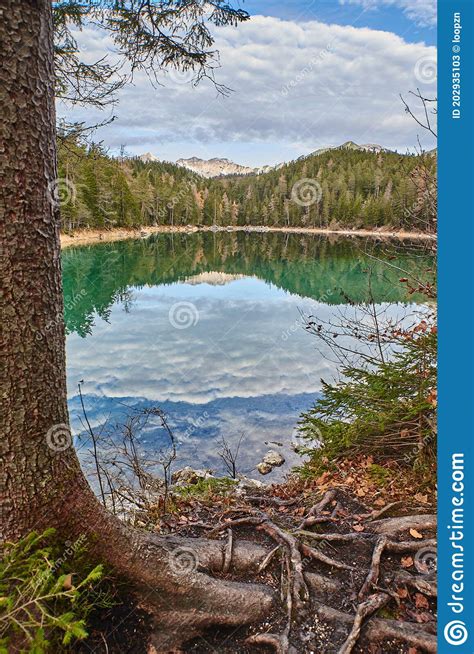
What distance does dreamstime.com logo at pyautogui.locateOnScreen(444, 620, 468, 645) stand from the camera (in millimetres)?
1362

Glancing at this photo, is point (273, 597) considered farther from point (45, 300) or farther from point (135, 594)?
point (45, 300)

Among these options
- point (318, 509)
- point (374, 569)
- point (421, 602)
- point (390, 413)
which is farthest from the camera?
point (390, 413)

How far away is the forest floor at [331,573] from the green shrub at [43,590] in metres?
0.30

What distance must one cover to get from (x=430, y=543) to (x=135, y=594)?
2.22m

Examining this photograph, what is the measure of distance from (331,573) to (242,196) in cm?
14330

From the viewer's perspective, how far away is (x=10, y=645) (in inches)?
78.6

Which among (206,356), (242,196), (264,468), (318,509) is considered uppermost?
(242,196)

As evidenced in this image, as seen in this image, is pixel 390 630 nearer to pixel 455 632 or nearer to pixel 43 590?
pixel 455 632

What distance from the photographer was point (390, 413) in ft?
16.4

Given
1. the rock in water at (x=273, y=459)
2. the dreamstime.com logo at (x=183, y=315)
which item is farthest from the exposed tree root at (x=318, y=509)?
the dreamstime.com logo at (x=183, y=315)

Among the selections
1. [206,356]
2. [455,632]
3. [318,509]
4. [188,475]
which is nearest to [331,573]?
[318,509]

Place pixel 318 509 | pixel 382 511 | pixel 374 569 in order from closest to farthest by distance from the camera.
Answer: pixel 374 569
pixel 382 511
pixel 318 509

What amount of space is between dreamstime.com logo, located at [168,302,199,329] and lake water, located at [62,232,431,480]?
7 cm

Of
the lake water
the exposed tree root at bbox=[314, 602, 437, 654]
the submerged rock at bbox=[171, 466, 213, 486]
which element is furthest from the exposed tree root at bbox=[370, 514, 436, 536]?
the submerged rock at bbox=[171, 466, 213, 486]
